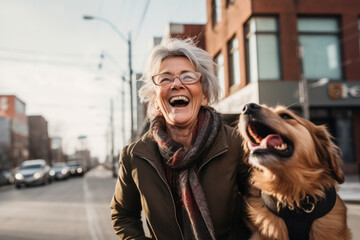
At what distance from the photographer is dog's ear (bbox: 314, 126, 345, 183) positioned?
8.52 feet

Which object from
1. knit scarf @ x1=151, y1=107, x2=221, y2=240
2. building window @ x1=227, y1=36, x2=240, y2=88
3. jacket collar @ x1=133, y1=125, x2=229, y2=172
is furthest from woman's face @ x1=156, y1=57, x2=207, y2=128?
building window @ x1=227, y1=36, x2=240, y2=88

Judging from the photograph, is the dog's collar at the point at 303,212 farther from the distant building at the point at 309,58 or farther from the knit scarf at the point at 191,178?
the distant building at the point at 309,58

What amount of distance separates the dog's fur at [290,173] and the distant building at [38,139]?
249ft

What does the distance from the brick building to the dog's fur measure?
14859 mm

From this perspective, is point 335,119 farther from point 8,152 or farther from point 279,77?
point 8,152

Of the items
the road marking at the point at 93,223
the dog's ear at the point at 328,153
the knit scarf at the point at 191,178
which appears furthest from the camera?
the road marking at the point at 93,223

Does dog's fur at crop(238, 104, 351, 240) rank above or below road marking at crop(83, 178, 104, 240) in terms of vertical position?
above

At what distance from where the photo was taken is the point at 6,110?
216ft

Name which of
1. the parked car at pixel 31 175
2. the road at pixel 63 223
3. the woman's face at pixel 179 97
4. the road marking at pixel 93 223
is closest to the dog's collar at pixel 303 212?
the woman's face at pixel 179 97

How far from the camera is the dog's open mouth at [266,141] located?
99.7 inches

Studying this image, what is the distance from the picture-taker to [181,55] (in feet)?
8.89

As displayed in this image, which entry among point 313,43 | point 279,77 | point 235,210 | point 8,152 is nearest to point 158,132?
point 235,210

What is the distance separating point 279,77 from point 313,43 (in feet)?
8.56

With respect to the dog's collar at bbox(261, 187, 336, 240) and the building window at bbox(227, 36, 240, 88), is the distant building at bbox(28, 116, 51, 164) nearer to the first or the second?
the building window at bbox(227, 36, 240, 88)
